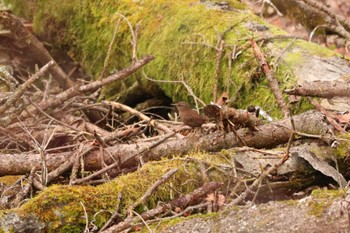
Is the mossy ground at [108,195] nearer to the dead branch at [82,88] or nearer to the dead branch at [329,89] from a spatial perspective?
the dead branch at [329,89]

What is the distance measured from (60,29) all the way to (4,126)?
2.65 m

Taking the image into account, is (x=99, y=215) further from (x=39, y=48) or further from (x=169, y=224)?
(x=39, y=48)

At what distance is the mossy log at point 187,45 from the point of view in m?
5.29

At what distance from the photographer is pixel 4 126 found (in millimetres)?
5031

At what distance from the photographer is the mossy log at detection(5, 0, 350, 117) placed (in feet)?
17.4

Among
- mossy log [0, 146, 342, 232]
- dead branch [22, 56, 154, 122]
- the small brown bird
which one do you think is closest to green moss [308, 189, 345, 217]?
mossy log [0, 146, 342, 232]

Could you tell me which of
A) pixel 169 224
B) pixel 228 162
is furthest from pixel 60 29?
pixel 169 224

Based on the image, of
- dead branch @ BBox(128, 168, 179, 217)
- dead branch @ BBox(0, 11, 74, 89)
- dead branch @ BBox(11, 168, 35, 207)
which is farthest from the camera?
dead branch @ BBox(0, 11, 74, 89)

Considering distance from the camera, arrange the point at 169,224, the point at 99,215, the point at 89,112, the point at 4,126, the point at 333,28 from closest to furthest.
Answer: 1. the point at 169,224
2. the point at 99,215
3. the point at 4,126
4. the point at 89,112
5. the point at 333,28

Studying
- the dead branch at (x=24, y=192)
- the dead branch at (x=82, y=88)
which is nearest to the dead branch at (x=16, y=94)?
the dead branch at (x=82, y=88)

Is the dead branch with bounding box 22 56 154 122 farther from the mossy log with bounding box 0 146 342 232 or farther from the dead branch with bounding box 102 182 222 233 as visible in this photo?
the dead branch with bounding box 102 182 222 233

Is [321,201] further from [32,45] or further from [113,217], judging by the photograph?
[32,45]

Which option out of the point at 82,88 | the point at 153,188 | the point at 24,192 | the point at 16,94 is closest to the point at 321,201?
the point at 153,188

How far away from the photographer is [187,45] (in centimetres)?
608
